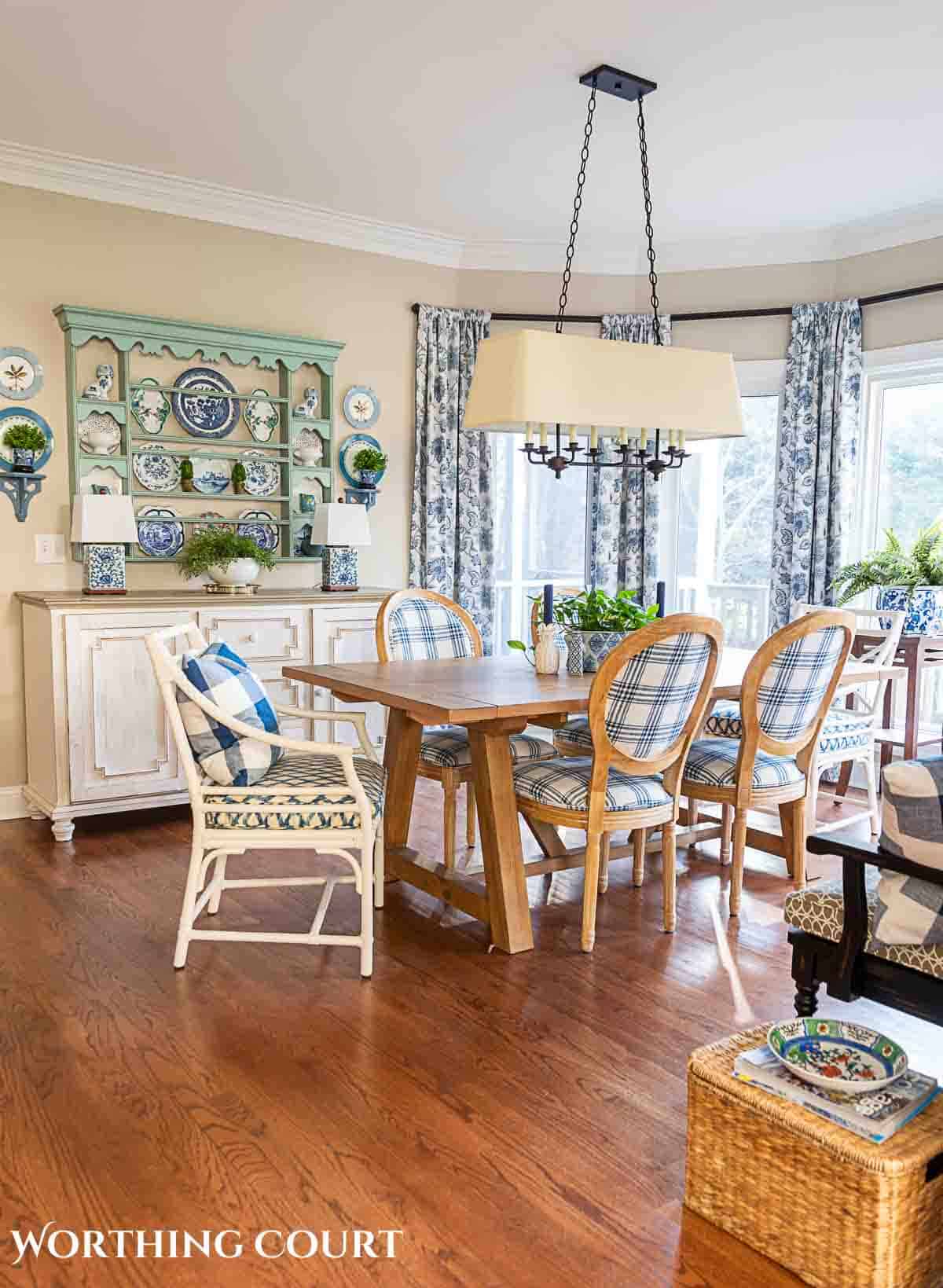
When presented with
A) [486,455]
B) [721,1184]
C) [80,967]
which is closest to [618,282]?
[486,455]

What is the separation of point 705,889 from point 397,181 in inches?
132

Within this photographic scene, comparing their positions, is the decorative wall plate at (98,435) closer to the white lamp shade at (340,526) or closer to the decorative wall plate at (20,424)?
the decorative wall plate at (20,424)

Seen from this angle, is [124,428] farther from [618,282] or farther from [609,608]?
[618,282]

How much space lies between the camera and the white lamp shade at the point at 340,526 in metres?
5.15

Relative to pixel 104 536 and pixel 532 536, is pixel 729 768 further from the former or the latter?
pixel 532 536

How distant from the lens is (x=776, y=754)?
367 centimetres

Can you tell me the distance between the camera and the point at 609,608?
3.71 metres

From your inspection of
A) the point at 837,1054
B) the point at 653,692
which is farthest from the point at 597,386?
the point at 837,1054

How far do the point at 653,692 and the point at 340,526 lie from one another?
2438 millimetres

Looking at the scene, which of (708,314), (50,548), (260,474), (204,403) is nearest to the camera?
(50,548)

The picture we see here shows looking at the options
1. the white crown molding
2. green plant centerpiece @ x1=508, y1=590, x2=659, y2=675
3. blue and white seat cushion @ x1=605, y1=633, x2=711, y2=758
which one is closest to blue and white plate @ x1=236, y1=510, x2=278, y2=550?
the white crown molding

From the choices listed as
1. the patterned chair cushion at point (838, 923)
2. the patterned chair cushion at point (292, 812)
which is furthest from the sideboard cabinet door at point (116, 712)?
the patterned chair cushion at point (838, 923)

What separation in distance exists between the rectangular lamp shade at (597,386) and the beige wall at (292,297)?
2.09 m

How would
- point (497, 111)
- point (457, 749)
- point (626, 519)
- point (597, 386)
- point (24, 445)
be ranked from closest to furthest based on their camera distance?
point (597, 386) → point (457, 749) → point (497, 111) → point (24, 445) → point (626, 519)
